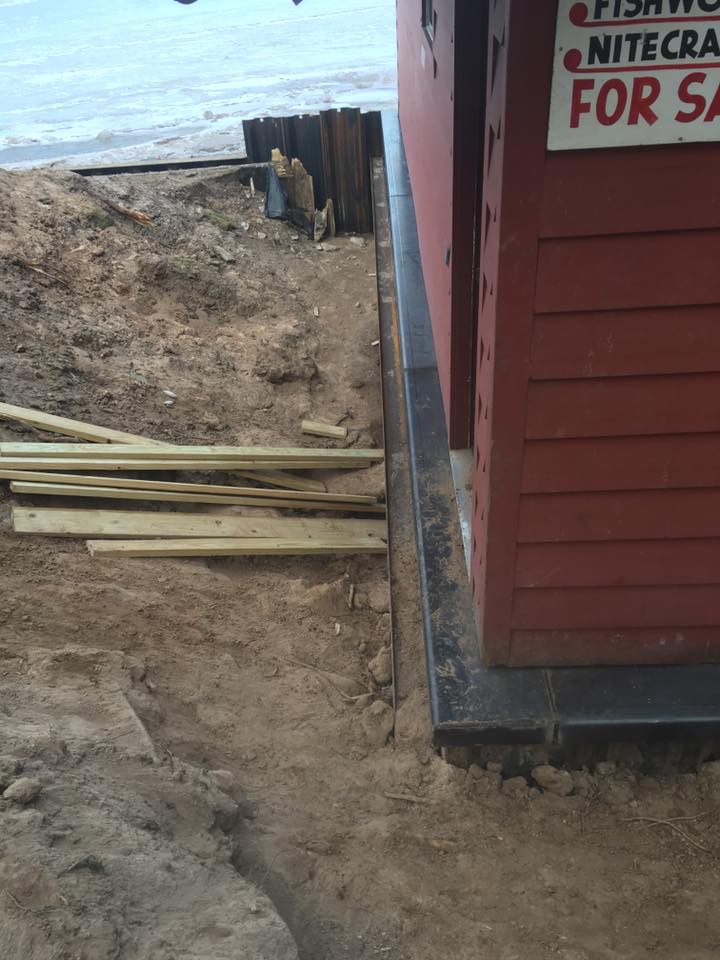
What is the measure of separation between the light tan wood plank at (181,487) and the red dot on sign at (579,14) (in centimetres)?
361

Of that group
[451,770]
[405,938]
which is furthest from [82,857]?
[451,770]

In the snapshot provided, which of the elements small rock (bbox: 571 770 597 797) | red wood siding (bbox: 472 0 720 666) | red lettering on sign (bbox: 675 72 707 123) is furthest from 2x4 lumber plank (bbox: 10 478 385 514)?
red lettering on sign (bbox: 675 72 707 123)

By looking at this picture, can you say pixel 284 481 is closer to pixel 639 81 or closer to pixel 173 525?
pixel 173 525

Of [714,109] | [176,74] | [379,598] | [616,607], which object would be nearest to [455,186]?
[714,109]

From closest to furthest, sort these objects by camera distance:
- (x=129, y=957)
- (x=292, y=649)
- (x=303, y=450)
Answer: (x=129, y=957) → (x=292, y=649) → (x=303, y=450)

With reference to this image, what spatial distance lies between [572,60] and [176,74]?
33900mm

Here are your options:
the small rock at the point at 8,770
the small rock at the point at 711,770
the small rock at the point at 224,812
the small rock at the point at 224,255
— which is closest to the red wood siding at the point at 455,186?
the small rock at the point at 711,770

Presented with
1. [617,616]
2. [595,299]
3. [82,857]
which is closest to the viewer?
[82,857]

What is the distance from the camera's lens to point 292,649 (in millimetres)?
4051

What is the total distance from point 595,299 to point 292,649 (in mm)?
2621

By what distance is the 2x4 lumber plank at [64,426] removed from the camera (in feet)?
16.9

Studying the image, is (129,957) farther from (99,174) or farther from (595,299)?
A: (99,174)

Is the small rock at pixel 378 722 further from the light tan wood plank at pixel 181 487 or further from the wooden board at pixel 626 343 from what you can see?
the light tan wood plank at pixel 181 487

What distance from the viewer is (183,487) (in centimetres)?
487
